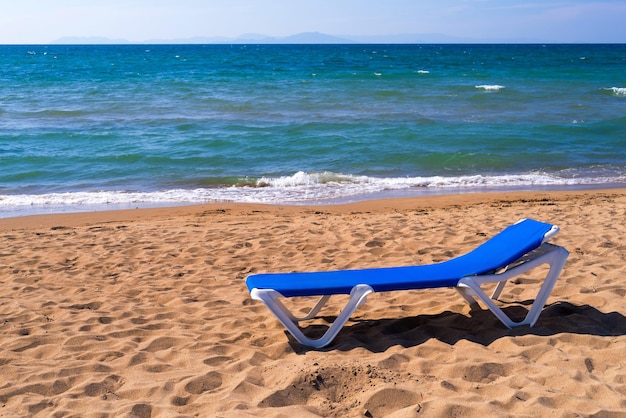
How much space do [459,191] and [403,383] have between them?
8.67 metres

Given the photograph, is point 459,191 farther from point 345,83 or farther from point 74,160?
point 345,83

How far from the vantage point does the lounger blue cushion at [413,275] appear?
4148mm

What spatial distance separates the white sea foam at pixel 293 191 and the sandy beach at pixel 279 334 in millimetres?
3283

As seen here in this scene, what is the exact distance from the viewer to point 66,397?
3.50 metres

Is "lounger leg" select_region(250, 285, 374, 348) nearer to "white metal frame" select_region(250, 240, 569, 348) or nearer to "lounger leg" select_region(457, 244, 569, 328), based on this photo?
"white metal frame" select_region(250, 240, 569, 348)

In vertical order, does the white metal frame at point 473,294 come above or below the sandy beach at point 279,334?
above

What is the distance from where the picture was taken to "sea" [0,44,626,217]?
12.2m

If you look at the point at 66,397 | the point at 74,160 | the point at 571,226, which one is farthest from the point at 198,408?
the point at 74,160

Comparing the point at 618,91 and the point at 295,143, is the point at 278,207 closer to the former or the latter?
the point at 295,143

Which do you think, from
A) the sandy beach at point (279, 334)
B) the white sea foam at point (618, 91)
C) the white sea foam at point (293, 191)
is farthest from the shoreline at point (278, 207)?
the white sea foam at point (618, 91)

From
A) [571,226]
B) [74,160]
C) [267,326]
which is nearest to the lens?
[267,326]

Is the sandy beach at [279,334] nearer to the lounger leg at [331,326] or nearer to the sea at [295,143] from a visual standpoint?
the lounger leg at [331,326]

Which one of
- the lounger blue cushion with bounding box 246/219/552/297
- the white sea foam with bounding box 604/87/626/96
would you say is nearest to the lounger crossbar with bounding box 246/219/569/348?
the lounger blue cushion with bounding box 246/219/552/297

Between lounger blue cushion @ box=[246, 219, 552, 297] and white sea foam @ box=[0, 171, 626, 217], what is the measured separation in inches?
258
